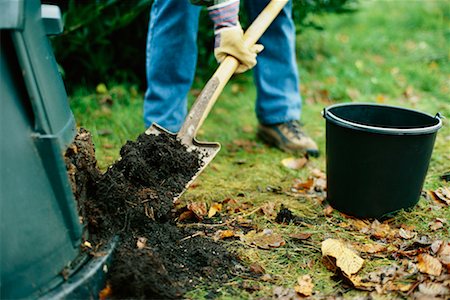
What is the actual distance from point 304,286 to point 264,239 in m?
0.34

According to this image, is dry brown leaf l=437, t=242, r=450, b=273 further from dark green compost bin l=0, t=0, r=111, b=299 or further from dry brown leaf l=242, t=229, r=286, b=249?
dark green compost bin l=0, t=0, r=111, b=299

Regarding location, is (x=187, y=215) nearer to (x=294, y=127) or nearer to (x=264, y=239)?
(x=264, y=239)

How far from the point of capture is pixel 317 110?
371 centimetres

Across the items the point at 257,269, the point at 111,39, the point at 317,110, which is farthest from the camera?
the point at 111,39

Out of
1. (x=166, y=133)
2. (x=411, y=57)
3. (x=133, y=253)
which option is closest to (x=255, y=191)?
(x=166, y=133)

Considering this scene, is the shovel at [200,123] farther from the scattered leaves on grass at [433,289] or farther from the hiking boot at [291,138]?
the scattered leaves on grass at [433,289]

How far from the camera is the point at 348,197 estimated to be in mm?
2182

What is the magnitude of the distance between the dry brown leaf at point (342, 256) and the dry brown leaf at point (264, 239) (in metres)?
0.19

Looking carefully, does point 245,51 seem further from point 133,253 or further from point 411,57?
point 411,57

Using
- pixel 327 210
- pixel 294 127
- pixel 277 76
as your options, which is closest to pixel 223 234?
pixel 327 210

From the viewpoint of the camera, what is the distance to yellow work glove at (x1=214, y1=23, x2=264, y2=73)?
222 cm

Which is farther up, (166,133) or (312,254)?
(166,133)

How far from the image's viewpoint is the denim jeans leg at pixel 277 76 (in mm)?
2955

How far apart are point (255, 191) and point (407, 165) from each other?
0.77 m
